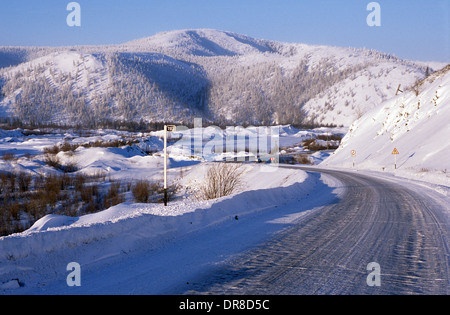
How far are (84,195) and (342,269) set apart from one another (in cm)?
2869

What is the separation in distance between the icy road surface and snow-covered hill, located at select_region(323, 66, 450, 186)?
1361 centimetres

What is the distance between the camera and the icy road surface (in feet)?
16.3

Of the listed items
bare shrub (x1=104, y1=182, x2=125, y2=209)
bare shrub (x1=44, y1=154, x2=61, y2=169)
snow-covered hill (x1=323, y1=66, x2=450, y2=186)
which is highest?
snow-covered hill (x1=323, y1=66, x2=450, y2=186)

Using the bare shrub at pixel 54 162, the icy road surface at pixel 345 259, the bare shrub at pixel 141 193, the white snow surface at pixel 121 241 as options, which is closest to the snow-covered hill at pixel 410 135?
the icy road surface at pixel 345 259

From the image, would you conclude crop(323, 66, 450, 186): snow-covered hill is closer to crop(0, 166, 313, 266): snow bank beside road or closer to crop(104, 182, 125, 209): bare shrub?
crop(0, 166, 313, 266): snow bank beside road

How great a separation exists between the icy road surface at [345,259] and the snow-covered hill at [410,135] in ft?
44.7

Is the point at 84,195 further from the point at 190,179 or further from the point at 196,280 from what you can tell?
the point at 196,280

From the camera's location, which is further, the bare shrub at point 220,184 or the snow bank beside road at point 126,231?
the bare shrub at point 220,184

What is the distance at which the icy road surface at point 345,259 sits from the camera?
4.97 metres

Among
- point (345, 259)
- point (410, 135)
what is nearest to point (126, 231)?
point (345, 259)

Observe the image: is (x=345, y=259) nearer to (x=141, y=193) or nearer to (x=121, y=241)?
(x=121, y=241)

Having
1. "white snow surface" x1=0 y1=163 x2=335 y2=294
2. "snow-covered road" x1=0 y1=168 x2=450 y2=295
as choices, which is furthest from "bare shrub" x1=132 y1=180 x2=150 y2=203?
"snow-covered road" x1=0 y1=168 x2=450 y2=295

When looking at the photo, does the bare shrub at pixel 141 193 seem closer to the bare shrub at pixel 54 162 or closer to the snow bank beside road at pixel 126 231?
the snow bank beside road at pixel 126 231
